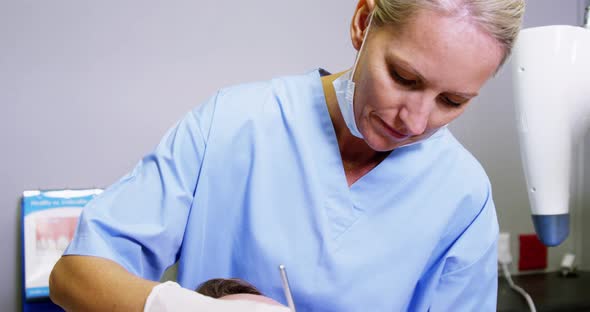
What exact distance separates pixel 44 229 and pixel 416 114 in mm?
987

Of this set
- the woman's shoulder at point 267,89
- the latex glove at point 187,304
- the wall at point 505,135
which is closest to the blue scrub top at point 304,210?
the woman's shoulder at point 267,89

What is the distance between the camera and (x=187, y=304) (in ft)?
2.47

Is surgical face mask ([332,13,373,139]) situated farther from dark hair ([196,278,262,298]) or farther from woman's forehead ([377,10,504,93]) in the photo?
dark hair ([196,278,262,298])

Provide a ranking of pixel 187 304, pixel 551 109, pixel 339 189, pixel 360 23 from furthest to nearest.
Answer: pixel 551 109
pixel 339 189
pixel 360 23
pixel 187 304

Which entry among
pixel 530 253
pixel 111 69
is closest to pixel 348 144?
pixel 111 69

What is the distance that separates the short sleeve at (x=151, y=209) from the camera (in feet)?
3.06

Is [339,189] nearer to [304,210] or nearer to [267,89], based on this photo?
[304,210]

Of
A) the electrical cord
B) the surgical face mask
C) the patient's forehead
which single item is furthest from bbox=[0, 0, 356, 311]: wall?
the electrical cord

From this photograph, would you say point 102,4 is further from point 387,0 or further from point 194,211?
point 387,0

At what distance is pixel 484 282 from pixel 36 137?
3.56 feet

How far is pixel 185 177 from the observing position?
1.03 metres

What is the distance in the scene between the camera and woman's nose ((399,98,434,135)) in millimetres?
882

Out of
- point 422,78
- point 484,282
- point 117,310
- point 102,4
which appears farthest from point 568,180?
point 102,4

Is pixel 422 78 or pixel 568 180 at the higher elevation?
pixel 422 78
